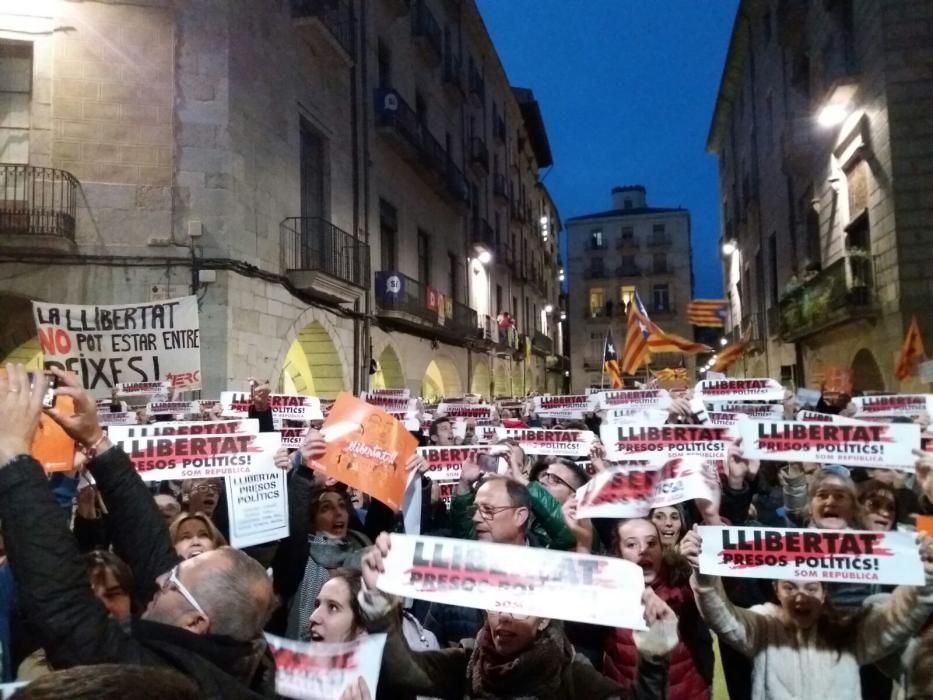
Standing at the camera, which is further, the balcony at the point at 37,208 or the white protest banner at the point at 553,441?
the balcony at the point at 37,208

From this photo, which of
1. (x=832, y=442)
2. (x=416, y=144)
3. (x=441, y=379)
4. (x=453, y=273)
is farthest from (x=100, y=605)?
(x=453, y=273)

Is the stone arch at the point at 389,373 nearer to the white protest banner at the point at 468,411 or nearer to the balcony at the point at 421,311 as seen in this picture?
the balcony at the point at 421,311

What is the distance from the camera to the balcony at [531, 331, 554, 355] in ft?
125

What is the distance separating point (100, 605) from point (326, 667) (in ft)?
2.07

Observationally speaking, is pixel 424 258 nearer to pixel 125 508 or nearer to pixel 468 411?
pixel 468 411

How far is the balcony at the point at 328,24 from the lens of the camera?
13.4m

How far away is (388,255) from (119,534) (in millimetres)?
16402

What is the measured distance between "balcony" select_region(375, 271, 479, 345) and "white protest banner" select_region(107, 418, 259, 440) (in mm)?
12013

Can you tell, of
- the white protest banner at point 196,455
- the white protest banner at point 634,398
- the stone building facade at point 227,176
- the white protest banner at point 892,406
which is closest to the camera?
the white protest banner at point 196,455

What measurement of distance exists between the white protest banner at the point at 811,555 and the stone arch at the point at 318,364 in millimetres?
12419

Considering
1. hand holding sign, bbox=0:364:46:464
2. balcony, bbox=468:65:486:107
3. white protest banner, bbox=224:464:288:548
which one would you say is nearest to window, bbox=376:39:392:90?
balcony, bbox=468:65:486:107

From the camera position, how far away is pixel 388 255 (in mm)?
18562

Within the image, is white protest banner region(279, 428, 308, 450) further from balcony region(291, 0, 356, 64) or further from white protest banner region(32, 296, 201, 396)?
balcony region(291, 0, 356, 64)

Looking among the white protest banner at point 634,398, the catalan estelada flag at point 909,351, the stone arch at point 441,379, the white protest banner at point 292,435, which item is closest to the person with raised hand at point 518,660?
the white protest banner at point 292,435
